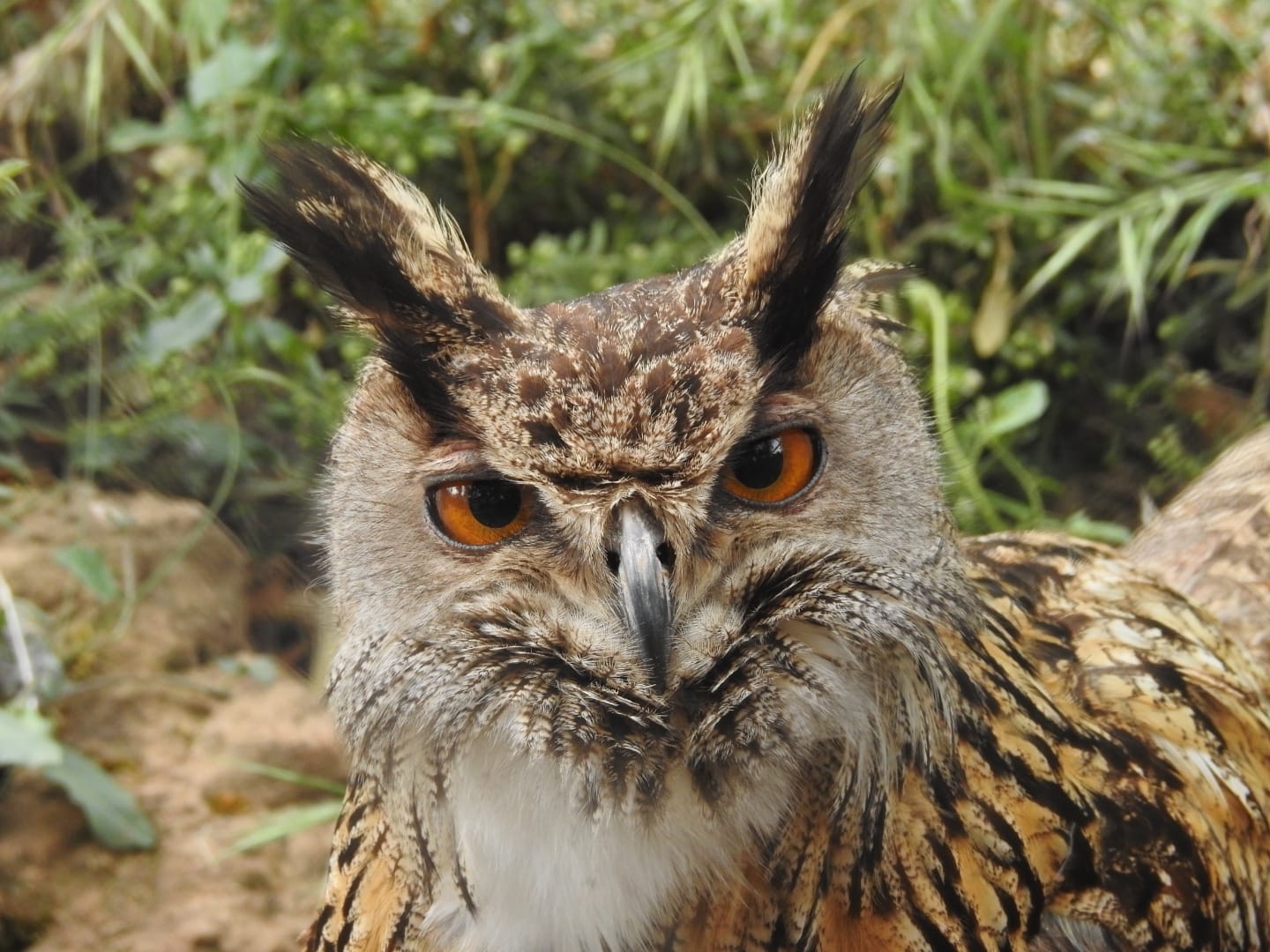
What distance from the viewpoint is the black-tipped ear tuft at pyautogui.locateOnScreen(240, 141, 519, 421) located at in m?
1.27

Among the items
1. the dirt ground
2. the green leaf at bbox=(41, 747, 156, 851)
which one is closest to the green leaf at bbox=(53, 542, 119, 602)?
the dirt ground

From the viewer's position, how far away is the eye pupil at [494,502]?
1.18 meters

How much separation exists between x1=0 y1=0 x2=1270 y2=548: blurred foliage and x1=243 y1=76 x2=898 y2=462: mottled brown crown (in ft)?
4.74

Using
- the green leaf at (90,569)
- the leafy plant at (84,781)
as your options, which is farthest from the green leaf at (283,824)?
the green leaf at (90,569)

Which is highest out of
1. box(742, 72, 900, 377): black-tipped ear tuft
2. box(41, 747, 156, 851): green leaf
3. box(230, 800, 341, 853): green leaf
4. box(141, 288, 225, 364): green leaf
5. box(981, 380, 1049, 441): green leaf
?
box(141, 288, 225, 364): green leaf

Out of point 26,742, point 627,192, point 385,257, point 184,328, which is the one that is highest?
point 627,192

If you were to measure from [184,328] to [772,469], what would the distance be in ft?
6.50

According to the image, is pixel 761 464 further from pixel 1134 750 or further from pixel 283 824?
pixel 283 824

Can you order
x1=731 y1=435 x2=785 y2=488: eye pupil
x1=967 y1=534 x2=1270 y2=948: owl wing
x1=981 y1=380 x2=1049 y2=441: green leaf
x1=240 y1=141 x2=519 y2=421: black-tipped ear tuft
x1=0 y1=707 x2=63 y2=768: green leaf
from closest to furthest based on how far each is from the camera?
x1=731 y1=435 x2=785 y2=488: eye pupil
x1=240 y1=141 x2=519 y2=421: black-tipped ear tuft
x1=967 y1=534 x2=1270 y2=948: owl wing
x1=0 y1=707 x2=63 y2=768: green leaf
x1=981 y1=380 x2=1049 y2=441: green leaf

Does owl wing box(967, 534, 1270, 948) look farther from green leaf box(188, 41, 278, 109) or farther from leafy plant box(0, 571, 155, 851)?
green leaf box(188, 41, 278, 109)

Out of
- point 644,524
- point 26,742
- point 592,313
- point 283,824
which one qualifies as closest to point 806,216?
point 592,313

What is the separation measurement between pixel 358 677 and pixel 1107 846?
840mm

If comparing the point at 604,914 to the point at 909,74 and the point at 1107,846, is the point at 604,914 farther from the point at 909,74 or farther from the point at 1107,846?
the point at 909,74

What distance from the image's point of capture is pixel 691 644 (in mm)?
1123
